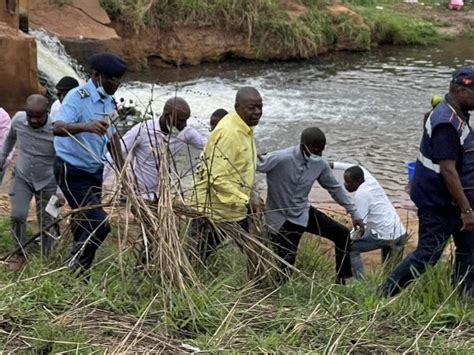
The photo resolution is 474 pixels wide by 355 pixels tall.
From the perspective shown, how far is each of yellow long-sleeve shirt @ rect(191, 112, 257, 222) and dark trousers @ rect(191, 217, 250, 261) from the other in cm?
35

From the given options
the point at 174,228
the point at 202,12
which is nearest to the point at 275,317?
the point at 174,228

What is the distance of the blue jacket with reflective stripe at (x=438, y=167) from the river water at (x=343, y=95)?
5042 millimetres

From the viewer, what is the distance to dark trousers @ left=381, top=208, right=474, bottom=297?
17.3 feet

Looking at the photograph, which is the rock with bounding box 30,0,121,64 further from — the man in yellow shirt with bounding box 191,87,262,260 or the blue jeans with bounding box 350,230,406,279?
the man in yellow shirt with bounding box 191,87,262,260

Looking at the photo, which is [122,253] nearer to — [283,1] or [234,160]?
[234,160]

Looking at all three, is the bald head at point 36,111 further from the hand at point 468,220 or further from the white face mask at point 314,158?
the hand at point 468,220

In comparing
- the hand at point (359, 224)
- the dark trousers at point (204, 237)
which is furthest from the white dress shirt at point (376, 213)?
the dark trousers at point (204, 237)

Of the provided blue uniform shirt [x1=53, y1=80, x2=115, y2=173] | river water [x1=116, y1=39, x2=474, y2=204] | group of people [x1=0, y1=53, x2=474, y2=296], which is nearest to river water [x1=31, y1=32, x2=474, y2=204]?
river water [x1=116, y1=39, x2=474, y2=204]

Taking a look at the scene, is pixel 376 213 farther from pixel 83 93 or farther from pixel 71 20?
pixel 71 20

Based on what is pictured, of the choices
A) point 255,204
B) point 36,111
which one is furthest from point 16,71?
point 255,204

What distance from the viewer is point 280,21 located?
65.8ft

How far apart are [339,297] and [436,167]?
3.26 ft

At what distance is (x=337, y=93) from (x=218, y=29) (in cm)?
430

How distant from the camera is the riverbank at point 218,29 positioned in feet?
57.7
